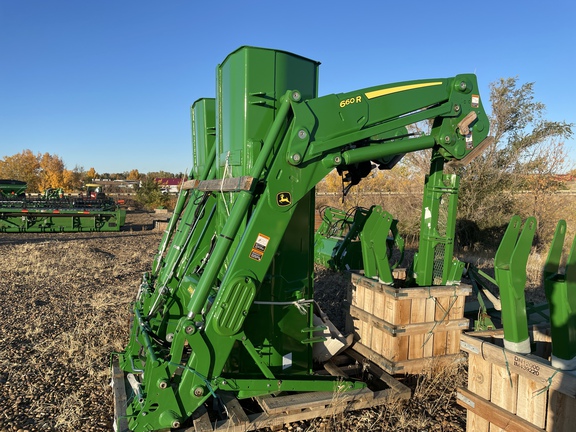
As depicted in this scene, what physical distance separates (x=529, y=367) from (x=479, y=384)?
1.76 feet

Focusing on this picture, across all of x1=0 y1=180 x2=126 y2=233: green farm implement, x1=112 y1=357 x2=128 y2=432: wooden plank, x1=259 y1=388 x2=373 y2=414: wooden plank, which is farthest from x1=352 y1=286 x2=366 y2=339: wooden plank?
x1=0 y1=180 x2=126 y2=233: green farm implement

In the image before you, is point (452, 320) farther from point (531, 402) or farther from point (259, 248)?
point (259, 248)

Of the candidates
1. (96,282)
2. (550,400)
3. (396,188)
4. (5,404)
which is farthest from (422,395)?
(396,188)

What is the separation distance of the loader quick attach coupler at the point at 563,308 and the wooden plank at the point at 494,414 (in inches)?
18.9

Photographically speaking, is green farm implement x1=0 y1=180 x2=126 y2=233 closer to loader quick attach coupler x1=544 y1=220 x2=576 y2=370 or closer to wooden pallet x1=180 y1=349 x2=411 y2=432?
wooden pallet x1=180 y1=349 x2=411 y2=432

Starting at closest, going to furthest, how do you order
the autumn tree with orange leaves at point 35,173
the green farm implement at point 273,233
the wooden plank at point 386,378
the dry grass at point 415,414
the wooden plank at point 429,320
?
the green farm implement at point 273,233 → the dry grass at point 415,414 → the wooden plank at point 386,378 → the wooden plank at point 429,320 → the autumn tree with orange leaves at point 35,173

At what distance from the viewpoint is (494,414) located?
3127 millimetres

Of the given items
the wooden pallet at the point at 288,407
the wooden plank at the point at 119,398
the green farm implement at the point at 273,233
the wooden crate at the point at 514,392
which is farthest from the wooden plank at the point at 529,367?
the wooden plank at the point at 119,398

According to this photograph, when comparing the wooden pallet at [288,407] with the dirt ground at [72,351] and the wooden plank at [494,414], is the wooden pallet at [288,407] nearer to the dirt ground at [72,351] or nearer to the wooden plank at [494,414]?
the dirt ground at [72,351]

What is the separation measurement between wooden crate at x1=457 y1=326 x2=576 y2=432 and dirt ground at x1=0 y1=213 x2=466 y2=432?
2.43 feet

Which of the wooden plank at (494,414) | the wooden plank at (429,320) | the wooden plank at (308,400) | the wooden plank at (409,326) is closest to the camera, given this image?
the wooden plank at (494,414)

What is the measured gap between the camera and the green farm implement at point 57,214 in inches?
739

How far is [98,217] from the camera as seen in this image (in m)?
20.0

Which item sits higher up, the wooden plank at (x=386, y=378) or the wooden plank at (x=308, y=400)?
the wooden plank at (x=308, y=400)
